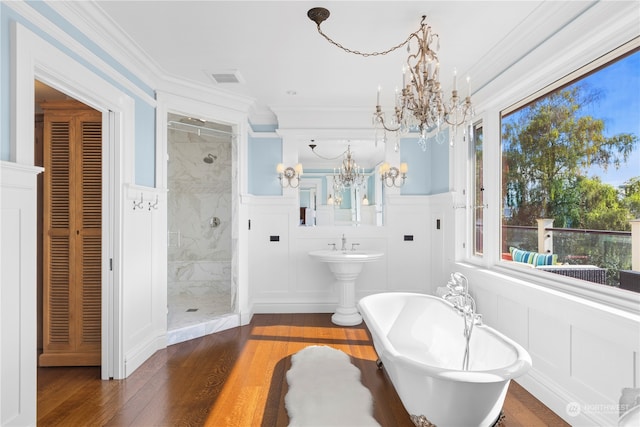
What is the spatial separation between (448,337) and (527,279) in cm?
73

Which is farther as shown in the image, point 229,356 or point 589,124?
point 229,356

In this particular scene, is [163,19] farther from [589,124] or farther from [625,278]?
[625,278]

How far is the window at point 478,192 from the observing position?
3424 millimetres

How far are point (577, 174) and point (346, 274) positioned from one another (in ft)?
7.97

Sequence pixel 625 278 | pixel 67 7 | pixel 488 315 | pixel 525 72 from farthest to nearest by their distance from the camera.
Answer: pixel 488 315 < pixel 525 72 < pixel 67 7 < pixel 625 278

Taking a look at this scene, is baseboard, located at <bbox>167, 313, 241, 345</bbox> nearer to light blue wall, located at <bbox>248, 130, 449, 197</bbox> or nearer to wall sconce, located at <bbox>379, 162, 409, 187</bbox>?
light blue wall, located at <bbox>248, 130, 449, 197</bbox>

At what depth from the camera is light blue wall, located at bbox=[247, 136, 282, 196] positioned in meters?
4.47

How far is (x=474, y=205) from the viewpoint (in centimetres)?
355

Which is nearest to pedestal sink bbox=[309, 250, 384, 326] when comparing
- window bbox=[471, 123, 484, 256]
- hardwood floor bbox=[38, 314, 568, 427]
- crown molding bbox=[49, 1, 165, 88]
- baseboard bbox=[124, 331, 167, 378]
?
hardwood floor bbox=[38, 314, 568, 427]

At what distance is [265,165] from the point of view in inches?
177

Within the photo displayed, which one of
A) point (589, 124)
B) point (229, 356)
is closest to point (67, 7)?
point (229, 356)

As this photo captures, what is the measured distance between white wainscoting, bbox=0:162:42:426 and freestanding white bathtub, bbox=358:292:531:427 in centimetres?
186

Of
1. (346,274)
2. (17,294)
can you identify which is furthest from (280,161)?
(17,294)

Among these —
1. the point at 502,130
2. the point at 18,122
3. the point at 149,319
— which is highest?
the point at 502,130
